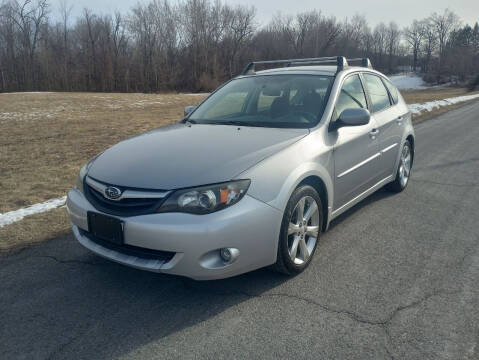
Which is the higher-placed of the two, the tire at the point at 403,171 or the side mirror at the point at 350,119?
the side mirror at the point at 350,119

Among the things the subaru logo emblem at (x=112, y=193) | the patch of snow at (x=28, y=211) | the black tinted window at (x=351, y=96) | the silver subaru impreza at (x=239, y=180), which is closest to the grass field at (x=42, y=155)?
the patch of snow at (x=28, y=211)

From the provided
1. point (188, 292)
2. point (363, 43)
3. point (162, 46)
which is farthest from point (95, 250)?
point (363, 43)

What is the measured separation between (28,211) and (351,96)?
159 inches

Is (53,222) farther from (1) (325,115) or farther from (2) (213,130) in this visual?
(1) (325,115)

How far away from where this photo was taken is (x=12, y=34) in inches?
2303

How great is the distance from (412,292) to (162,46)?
211ft

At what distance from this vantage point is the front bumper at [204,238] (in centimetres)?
282

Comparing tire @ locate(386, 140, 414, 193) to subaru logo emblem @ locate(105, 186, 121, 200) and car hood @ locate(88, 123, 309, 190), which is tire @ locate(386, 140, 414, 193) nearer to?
car hood @ locate(88, 123, 309, 190)

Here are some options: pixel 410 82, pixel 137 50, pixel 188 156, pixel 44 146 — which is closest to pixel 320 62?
pixel 188 156

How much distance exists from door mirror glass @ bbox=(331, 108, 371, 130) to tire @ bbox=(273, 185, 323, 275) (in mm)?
791

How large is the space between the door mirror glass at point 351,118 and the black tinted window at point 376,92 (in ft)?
3.43

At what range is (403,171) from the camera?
5.90 metres

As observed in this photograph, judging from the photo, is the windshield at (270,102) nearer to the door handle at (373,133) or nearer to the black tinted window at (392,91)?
the door handle at (373,133)

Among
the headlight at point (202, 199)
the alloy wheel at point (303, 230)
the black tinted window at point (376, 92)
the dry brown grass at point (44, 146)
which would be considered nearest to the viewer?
the headlight at point (202, 199)
